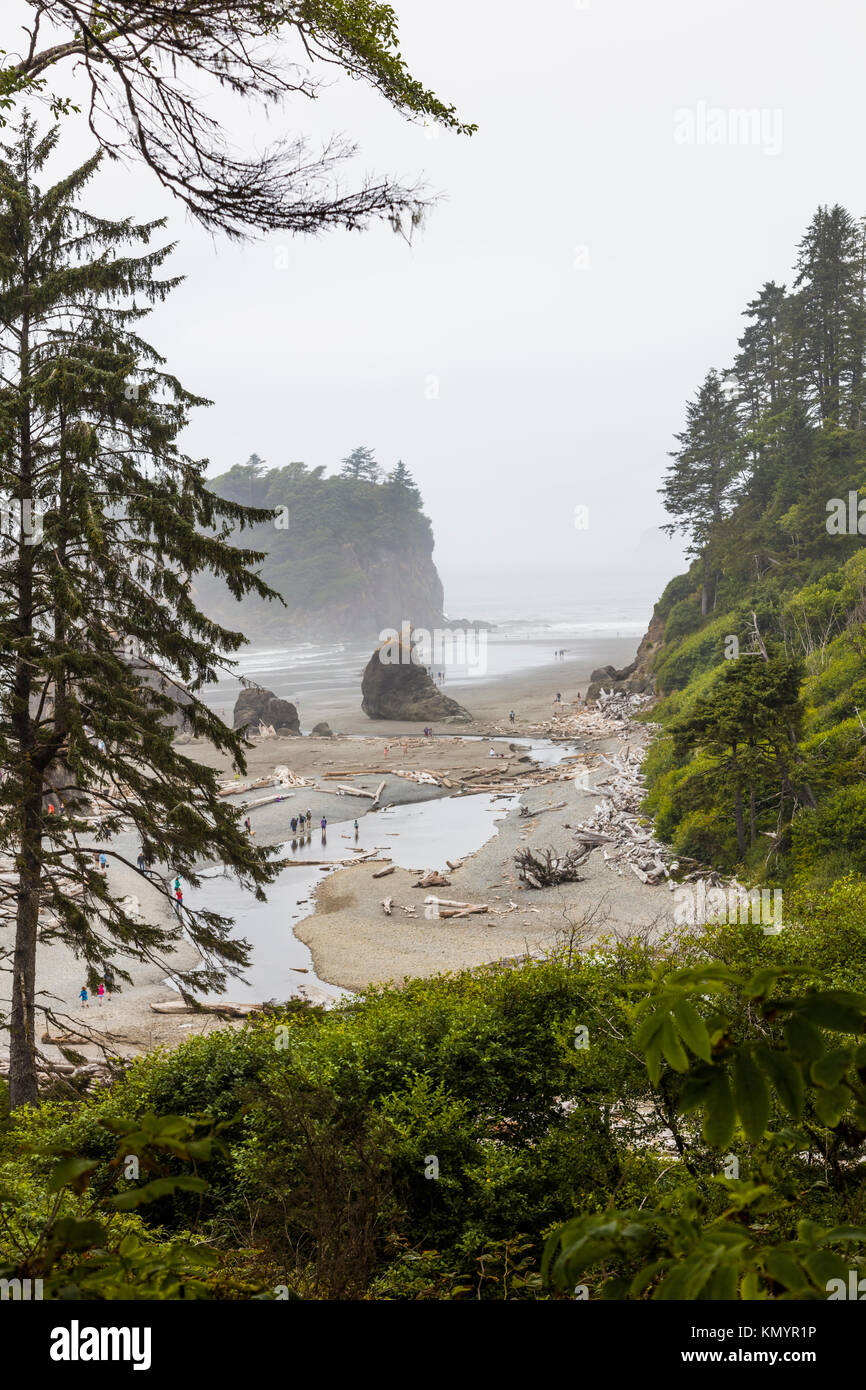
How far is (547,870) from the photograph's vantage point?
27.4m

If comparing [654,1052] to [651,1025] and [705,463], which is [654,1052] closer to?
[651,1025]

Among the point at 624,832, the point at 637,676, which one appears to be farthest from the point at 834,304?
the point at 624,832

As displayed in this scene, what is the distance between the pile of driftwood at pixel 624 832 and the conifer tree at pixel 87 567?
1770 cm

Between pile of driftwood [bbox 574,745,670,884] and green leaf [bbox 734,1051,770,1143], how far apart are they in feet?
84.6

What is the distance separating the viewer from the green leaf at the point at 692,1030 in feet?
4.60

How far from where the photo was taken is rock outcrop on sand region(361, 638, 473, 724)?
6327 centimetres

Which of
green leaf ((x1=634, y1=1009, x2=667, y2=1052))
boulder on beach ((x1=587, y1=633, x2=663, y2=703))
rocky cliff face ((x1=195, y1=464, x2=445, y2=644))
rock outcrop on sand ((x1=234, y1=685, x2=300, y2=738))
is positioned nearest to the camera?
green leaf ((x1=634, y1=1009, x2=667, y2=1052))

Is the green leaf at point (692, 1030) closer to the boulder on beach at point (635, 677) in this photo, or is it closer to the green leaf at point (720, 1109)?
the green leaf at point (720, 1109)

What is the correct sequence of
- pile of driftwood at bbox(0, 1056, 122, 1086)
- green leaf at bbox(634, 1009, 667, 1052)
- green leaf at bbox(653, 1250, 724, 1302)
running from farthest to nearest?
pile of driftwood at bbox(0, 1056, 122, 1086)
green leaf at bbox(634, 1009, 667, 1052)
green leaf at bbox(653, 1250, 724, 1302)

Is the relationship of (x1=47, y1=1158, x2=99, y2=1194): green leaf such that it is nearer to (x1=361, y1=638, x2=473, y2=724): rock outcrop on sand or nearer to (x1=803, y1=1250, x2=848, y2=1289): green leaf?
(x1=803, y1=1250, x2=848, y2=1289): green leaf

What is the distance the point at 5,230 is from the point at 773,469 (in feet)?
151

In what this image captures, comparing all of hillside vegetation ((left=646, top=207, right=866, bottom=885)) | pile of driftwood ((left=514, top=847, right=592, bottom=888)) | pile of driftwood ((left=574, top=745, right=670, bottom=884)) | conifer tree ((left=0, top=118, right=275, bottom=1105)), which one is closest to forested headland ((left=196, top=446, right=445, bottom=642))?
hillside vegetation ((left=646, top=207, right=866, bottom=885))

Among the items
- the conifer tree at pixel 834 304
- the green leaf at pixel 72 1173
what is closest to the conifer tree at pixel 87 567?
the green leaf at pixel 72 1173

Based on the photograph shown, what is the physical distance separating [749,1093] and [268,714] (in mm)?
58806
